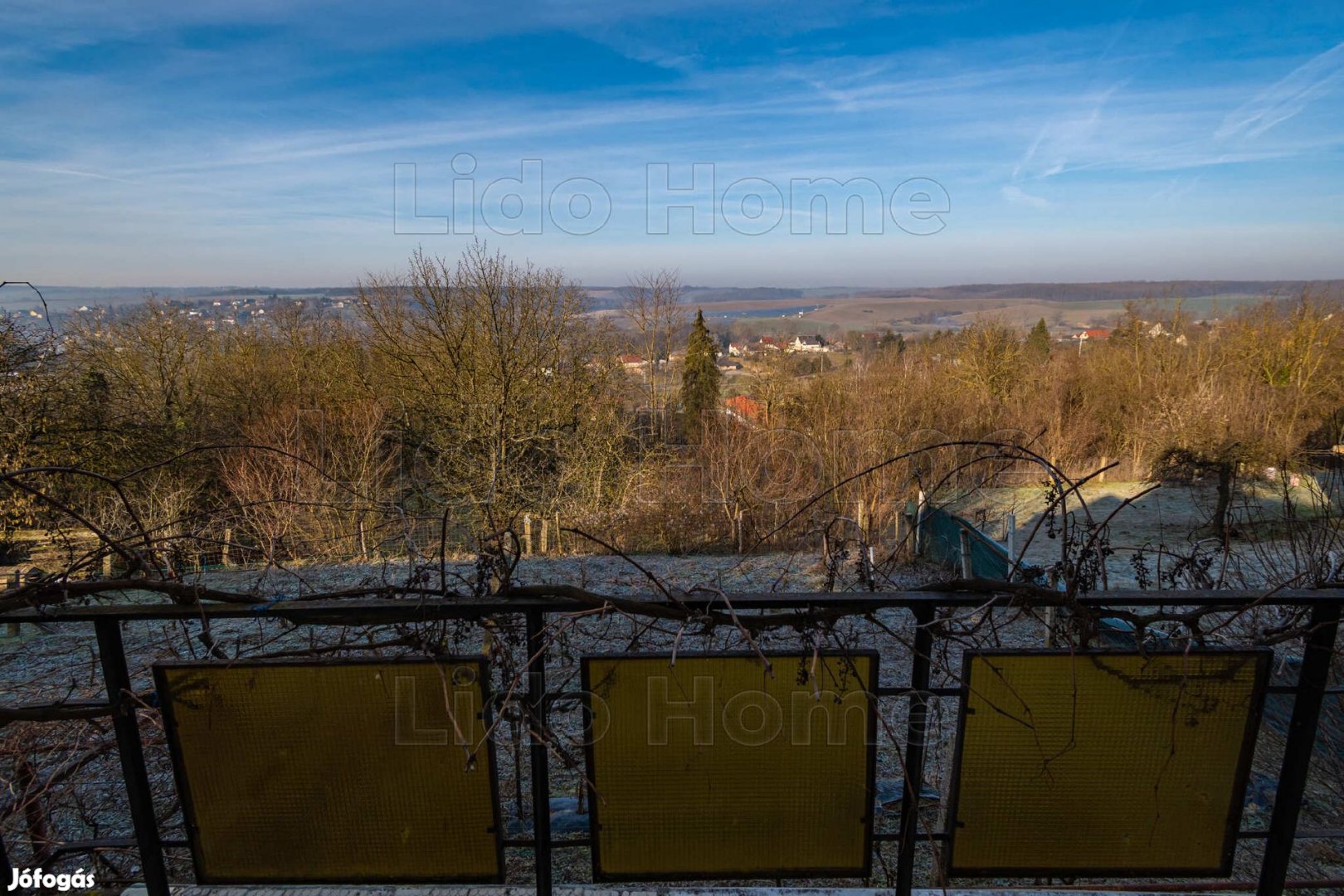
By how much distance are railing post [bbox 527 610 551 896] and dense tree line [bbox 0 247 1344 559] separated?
1207cm

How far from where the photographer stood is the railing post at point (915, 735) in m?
1.70

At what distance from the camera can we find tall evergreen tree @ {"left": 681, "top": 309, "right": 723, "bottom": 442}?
85.9 feet

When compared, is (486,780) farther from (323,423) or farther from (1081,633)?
(323,423)

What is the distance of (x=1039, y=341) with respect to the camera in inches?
1096

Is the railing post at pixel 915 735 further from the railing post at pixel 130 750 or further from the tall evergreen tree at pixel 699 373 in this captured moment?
the tall evergreen tree at pixel 699 373

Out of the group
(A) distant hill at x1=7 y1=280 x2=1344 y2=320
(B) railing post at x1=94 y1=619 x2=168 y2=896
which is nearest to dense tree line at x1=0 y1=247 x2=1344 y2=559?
(A) distant hill at x1=7 y1=280 x2=1344 y2=320

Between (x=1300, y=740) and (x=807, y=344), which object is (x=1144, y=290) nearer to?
(x=807, y=344)

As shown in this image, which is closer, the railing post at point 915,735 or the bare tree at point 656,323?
the railing post at point 915,735

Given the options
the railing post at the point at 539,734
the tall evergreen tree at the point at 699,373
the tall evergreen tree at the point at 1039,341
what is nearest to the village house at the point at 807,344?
the tall evergreen tree at the point at 699,373

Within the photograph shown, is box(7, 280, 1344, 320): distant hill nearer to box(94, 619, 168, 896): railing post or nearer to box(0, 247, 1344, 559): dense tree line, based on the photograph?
box(0, 247, 1344, 559): dense tree line

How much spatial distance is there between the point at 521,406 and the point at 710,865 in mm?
15559

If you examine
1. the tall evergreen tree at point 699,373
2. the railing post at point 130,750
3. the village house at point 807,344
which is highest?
the railing post at point 130,750

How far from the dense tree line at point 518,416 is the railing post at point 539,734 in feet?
39.6

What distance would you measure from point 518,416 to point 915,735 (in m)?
15.5
